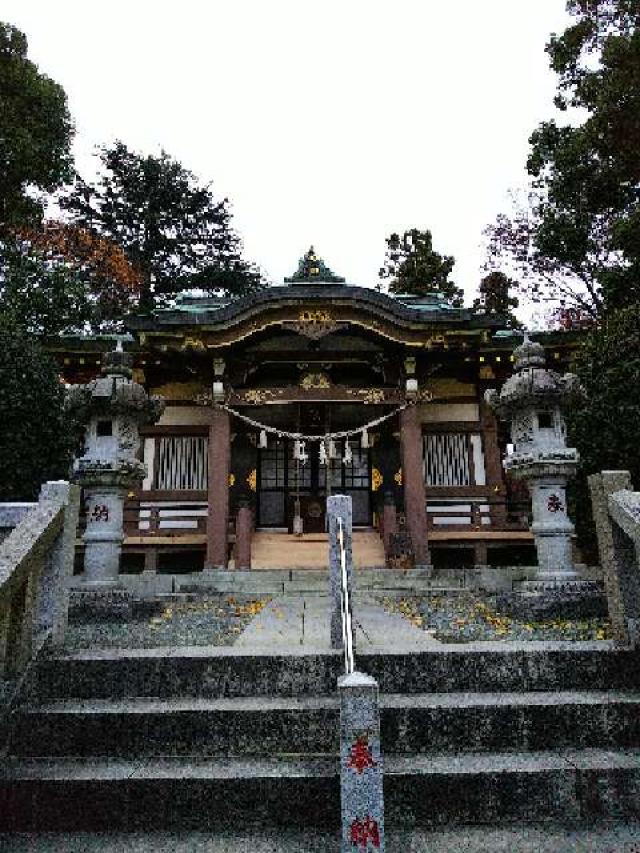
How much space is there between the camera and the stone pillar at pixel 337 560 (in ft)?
14.1

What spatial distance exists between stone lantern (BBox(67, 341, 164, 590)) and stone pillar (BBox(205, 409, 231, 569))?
3.85 meters

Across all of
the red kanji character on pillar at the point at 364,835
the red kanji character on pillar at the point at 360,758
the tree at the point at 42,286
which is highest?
the tree at the point at 42,286

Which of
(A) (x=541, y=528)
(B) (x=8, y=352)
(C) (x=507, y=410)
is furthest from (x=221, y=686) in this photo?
(B) (x=8, y=352)

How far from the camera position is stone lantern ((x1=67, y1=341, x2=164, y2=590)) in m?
7.28

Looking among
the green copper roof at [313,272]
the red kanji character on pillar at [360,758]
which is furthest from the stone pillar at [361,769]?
the green copper roof at [313,272]

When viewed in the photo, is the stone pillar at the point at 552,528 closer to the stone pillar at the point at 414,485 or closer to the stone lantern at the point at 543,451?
the stone lantern at the point at 543,451

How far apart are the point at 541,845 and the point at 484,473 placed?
11419mm

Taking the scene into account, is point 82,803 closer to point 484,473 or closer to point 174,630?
point 174,630

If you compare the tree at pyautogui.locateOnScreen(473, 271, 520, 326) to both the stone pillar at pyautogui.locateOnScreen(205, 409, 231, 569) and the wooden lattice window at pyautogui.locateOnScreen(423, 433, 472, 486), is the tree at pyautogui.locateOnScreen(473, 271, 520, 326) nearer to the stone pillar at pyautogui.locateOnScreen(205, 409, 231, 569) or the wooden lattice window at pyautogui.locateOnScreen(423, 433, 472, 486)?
the wooden lattice window at pyautogui.locateOnScreen(423, 433, 472, 486)

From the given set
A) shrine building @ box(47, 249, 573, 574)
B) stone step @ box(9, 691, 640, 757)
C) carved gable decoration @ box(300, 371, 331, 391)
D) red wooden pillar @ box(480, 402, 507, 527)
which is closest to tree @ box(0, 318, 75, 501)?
shrine building @ box(47, 249, 573, 574)

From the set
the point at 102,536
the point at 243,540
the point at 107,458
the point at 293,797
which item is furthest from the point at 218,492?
the point at 293,797

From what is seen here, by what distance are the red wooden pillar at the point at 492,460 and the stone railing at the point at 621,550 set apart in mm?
8468

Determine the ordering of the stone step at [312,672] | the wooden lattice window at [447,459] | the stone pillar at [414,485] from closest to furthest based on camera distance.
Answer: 1. the stone step at [312,672]
2. the stone pillar at [414,485]
3. the wooden lattice window at [447,459]

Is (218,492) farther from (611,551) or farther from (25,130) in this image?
(25,130)
